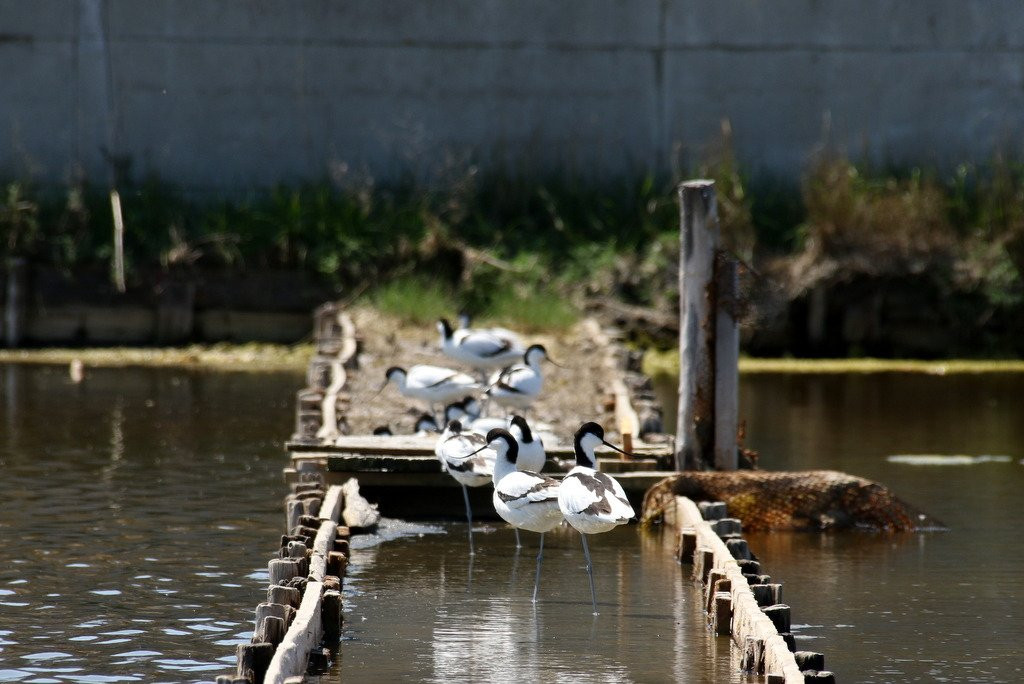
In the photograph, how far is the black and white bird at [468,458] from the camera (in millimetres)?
11023

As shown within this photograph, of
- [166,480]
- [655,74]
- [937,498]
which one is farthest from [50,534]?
[655,74]

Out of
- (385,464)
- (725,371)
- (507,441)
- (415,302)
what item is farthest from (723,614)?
(415,302)

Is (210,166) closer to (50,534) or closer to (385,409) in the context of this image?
(385,409)

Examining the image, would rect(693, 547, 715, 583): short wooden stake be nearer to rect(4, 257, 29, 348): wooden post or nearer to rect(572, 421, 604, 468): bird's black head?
rect(572, 421, 604, 468): bird's black head

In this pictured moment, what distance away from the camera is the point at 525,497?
9570 mm

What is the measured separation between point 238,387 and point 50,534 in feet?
25.5

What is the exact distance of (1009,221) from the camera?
23469 millimetres

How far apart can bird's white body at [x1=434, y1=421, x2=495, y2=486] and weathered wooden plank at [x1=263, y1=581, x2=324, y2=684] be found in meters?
2.29

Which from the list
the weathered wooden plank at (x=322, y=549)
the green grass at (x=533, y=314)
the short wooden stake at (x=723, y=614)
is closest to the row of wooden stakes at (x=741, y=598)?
the short wooden stake at (x=723, y=614)

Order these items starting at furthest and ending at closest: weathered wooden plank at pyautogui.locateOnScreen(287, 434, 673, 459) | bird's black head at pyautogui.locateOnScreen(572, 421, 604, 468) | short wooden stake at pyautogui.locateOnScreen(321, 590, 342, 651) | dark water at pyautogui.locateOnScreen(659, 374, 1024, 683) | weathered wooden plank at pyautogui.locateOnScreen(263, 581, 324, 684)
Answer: weathered wooden plank at pyautogui.locateOnScreen(287, 434, 673, 459), bird's black head at pyautogui.locateOnScreen(572, 421, 604, 468), dark water at pyautogui.locateOnScreen(659, 374, 1024, 683), short wooden stake at pyautogui.locateOnScreen(321, 590, 342, 651), weathered wooden plank at pyautogui.locateOnScreen(263, 581, 324, 684)

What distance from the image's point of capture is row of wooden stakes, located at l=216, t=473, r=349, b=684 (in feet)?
24.5

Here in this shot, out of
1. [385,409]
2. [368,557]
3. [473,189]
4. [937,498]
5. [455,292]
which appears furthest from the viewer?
[473,189]

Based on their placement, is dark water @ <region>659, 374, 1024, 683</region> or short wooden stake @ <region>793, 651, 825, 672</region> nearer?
short wooden stake @ <region>793, 651, 825, 672</region>

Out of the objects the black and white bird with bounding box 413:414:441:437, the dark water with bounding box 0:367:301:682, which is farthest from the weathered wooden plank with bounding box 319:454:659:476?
the black and white bird with bounding box 413:414:441:437
